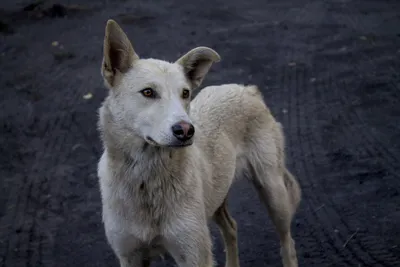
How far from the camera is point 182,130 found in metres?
4.28

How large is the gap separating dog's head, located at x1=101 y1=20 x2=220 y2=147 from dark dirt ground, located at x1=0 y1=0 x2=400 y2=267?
1988mm

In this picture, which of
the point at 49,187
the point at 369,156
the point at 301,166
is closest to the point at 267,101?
the point at 301,166

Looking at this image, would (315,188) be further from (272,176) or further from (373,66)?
(373,66)

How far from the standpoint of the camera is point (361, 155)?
773cm

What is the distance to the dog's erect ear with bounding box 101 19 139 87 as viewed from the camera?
4664mm

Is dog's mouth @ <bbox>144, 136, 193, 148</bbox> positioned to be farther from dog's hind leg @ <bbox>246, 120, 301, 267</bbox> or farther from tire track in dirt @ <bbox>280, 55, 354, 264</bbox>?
tire track in dirt @ <bbox>280, 55, 354, 264</bbox>

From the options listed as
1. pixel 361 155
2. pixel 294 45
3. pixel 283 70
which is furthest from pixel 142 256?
pixel 294 45

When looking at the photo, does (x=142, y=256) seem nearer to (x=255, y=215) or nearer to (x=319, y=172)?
(x=255, y=215)

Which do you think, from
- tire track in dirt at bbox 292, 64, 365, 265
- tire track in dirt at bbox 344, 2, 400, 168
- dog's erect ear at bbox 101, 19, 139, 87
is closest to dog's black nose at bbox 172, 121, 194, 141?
dog's erect ear at bbox 101, 19, 139, 87

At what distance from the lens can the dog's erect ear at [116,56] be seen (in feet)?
15.3

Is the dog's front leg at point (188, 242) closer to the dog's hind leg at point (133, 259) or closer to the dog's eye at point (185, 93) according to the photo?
the dog's hind leg at point (133, 259)

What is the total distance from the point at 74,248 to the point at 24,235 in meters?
0.51

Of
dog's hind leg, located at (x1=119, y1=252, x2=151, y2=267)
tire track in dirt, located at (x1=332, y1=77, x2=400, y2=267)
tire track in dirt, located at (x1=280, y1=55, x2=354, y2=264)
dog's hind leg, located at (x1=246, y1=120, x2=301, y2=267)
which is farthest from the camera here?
tire track in dirt, located at (x1=280, y1=55, x2=354, y2=264)

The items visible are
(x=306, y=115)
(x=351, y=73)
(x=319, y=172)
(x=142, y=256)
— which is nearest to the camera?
(x=142, y=256)
